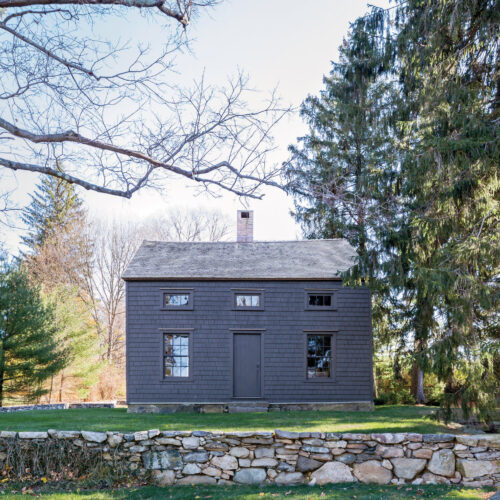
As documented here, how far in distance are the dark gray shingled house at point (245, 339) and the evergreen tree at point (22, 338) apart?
15.3ft

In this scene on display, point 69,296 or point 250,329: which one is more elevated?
point 69,296

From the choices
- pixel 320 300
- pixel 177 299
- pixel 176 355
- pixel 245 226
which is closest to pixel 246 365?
pixel 176 355

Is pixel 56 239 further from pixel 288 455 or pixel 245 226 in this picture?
pixel 288 455

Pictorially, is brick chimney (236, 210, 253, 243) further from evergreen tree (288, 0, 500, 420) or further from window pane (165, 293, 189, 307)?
evergreen tree (288, 0, 500, 420)

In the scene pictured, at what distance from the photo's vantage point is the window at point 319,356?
46.0 ft

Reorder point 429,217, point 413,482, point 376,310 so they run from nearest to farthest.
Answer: point 413,482 < point 429,217 < point 376,310

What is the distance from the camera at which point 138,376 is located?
44.8 feet

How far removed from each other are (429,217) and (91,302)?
19892 mm

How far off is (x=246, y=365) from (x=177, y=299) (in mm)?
2617

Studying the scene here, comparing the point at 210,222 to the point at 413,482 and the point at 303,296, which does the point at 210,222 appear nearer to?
the point at 303,296

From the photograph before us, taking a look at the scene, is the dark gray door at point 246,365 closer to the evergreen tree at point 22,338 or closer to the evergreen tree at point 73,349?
the evergreen tree at point 22,338

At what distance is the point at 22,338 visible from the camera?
54.4 ft

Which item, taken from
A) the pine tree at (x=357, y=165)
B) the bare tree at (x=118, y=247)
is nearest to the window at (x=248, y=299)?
the pine tree at (x=357, y=165)

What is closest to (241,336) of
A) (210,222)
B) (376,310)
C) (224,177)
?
(376,310)
